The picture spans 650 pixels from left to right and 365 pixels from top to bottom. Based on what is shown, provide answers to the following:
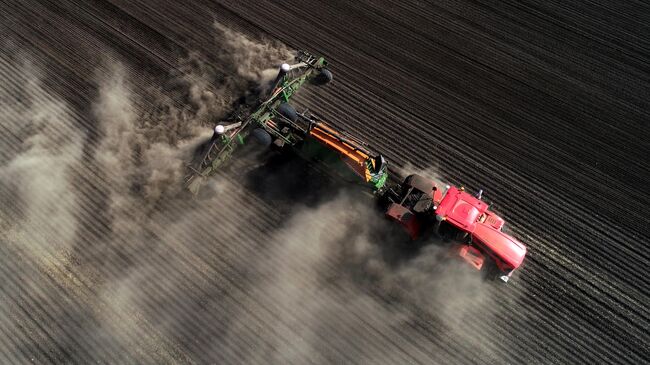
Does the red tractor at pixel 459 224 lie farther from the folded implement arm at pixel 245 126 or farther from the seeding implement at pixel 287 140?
the folded implement arm at pixel 245 126

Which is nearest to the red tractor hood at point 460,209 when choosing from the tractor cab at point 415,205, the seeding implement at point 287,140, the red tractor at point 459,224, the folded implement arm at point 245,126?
the red tractor at point 459,224

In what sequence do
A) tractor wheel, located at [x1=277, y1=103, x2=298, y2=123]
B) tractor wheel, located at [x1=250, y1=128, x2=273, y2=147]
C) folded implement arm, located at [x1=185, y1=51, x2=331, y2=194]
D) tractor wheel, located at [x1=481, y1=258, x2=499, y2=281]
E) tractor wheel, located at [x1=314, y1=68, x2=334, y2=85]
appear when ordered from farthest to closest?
tractor wheel, located at [x1=314, y1=68, x2=334, y2=85]
tractor wheel, located at [x1=277, y1=103, x2=298, y2=123]
tractor wheel, located at [x1=250, y1=128, x2=273, y2=147]
folded implement arm, located at [x1=185, y1=51, x2=331, y2=194]
tractor wheel, located at [x1=481, y1=258, x2=499, y2=281]

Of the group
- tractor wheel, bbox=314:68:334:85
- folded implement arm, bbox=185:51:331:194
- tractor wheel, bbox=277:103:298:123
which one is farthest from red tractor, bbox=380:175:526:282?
tractor wheel, bbox=314:68:334:85

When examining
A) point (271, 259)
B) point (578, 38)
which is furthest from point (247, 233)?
point (578, 38)

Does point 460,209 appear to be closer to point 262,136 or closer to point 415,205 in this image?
point 415,205

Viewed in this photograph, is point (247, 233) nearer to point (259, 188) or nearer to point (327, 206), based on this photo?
point (259, 188)

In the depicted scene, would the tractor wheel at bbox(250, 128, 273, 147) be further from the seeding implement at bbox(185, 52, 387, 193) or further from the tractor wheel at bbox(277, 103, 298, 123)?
the tractor wheel at bbox(277, 103, 298, 123)
